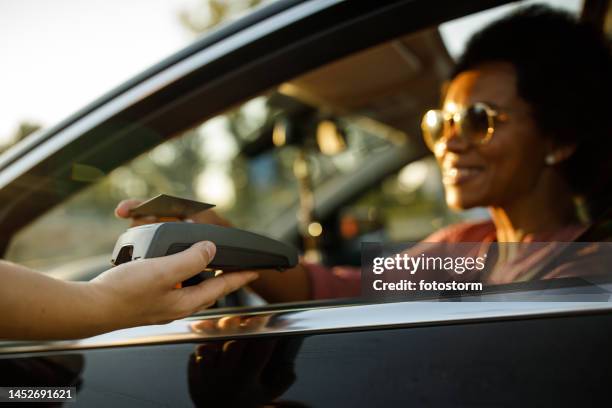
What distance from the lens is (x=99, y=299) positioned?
825 millimetres

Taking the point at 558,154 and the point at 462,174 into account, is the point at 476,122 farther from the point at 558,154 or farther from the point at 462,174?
the point at 558,154

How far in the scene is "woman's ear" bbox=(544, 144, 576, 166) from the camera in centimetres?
158

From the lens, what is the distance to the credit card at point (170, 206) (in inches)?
38.3

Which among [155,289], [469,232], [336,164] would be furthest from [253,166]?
[155,289]

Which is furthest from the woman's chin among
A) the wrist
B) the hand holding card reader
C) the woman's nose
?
the wrist

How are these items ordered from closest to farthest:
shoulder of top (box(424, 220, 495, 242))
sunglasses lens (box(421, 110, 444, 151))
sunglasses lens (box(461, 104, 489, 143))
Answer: sunglasses lens (box(461, 104, 489, 143)) < sunglasses lens (box(421, 110, 444, 151)) < shoulder of top (box(424, 220, 495, 242))

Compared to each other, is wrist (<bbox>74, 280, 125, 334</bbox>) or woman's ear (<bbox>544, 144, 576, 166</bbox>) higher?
woman's ear (<bbox>544, 144, 576, 166</bbox>)

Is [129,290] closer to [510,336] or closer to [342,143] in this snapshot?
[510,336]

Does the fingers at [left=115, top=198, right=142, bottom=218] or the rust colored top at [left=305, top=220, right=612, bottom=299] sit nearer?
the rust colored top at [left=305, top=220, right=612, bottom=299]

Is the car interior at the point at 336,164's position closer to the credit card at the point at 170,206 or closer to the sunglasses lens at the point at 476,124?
the sunglasses lens at the point at 476,124

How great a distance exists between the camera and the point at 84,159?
1.29m

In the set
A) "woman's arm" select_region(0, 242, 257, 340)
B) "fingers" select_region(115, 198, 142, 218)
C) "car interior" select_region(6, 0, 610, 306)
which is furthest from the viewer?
"car interior" select_region(6, 0, 610, 306)

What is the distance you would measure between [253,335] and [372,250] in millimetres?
293

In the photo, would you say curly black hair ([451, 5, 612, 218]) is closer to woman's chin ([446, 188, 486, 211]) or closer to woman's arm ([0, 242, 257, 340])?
woman's chin ([446, 188, 486, 211])
